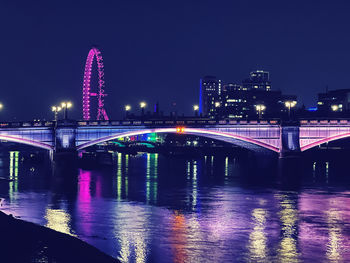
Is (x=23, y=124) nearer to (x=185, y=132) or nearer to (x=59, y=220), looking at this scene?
(x=185, y=132)

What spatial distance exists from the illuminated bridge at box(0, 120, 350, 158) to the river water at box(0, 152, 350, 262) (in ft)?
73.8

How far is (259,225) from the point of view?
42094 millimetres

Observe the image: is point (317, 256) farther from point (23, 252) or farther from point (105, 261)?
point (23, 252)

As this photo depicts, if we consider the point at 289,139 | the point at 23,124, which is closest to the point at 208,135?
the point at 289,139

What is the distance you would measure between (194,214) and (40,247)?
58.8ft

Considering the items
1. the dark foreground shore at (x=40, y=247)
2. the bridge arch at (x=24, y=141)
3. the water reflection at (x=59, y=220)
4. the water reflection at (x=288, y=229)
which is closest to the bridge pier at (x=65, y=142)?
the bridge arch at (x=24, y=141)

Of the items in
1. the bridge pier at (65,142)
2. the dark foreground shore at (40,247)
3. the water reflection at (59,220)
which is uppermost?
the bridge pier at (65,142)

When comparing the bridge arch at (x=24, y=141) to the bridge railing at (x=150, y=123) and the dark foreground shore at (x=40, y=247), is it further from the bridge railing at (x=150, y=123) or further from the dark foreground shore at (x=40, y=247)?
the dark foreground shore at (x=40, y=247)

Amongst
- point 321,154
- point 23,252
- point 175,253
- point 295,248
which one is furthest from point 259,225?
point 321,154

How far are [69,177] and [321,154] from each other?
74.1m

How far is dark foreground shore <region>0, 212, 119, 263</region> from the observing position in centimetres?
2858

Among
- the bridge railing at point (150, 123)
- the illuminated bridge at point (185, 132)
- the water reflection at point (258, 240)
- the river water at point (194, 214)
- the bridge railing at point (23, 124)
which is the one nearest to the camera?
the water reflection at point (258, 240)

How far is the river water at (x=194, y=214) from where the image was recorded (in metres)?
33.9

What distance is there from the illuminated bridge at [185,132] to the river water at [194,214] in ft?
73.8
